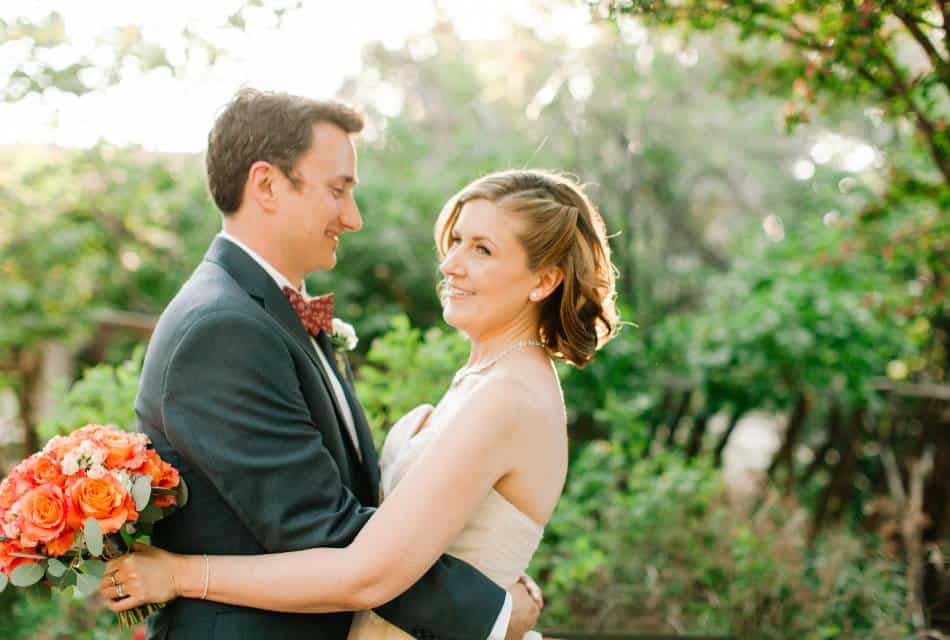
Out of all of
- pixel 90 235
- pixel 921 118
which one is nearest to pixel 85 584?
pixel 921 118

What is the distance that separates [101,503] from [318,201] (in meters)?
1.06

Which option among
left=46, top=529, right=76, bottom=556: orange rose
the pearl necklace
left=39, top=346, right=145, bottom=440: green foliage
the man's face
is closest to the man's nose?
the man's face

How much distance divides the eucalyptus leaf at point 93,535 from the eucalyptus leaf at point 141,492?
0.30ft

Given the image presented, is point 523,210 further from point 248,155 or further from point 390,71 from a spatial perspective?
point 390,71

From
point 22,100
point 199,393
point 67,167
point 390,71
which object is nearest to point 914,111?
point 199,393

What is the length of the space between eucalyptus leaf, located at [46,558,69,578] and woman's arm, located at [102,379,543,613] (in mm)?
106

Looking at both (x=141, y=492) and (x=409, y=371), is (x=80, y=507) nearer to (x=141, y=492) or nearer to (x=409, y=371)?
(x=141, y=492)

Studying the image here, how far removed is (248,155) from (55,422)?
215cm

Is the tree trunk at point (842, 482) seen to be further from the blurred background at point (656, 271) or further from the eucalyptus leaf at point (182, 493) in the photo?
the eucalyptus leaf at point (182, 493)

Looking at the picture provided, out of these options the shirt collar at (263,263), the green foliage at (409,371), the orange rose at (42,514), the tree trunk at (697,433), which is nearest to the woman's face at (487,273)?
the shirt collar at (263,263)

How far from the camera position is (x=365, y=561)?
2.14 meters

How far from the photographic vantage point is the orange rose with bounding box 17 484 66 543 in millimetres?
1997

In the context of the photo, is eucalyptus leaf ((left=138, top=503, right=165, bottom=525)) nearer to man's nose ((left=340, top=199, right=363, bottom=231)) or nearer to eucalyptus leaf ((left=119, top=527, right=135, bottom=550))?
eucalyptus leaf ((left=119, top=527, right=135, bottom=550))

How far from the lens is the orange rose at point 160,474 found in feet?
6.90
